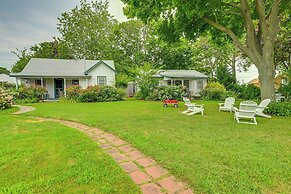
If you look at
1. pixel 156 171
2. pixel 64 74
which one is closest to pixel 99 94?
pixel 64 74

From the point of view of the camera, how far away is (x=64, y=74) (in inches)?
828

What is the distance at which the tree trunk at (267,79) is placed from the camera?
9.54 m

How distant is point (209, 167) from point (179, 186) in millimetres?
856

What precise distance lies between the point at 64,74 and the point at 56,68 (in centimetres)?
201

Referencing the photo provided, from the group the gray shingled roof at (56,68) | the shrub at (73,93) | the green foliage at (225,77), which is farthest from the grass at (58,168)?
the green foliage at (225,77)

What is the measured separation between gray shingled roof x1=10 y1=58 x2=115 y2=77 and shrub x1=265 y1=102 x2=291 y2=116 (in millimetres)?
17683

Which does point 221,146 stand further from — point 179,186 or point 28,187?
point 28,187

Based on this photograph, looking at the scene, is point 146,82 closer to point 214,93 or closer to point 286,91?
point 214,93

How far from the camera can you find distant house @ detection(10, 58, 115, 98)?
21116 millimetres

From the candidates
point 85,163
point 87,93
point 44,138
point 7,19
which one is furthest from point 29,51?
point 85,163

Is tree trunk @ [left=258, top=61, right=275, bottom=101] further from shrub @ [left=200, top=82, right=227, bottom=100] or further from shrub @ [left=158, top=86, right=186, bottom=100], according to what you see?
shrub @ [left=200, top=82, right=227, bottom=100]

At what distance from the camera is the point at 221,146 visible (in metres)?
4.53

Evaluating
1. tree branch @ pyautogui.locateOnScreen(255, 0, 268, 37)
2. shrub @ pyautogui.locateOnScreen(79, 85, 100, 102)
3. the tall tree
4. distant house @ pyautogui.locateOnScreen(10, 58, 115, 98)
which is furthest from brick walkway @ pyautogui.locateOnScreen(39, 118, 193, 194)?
distant house @ pyautogui.locateOnScreen(10, 58, 115, 98)

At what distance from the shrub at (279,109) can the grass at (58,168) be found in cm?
941
